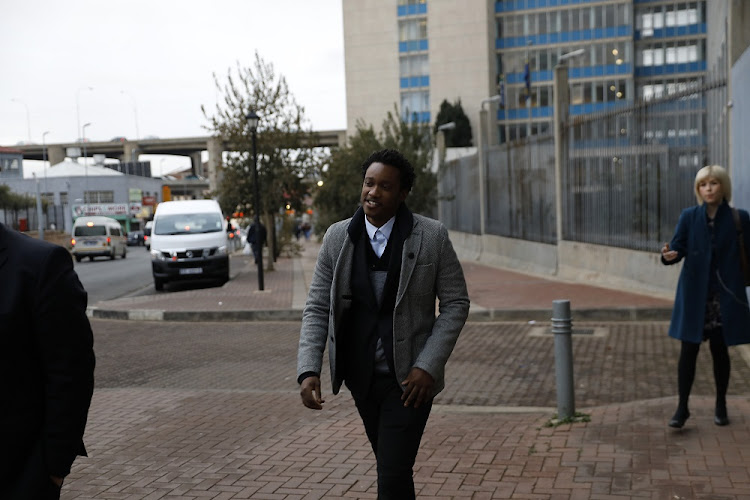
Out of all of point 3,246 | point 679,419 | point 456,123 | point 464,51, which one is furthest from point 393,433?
point 464,51

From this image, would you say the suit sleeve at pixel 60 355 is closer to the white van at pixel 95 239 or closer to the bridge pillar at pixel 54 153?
the white van at pixel 95 239

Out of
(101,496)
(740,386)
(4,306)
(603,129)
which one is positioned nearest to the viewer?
(4,306)

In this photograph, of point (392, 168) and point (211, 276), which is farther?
point (211, 276)

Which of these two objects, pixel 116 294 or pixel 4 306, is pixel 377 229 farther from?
pixel 116 294

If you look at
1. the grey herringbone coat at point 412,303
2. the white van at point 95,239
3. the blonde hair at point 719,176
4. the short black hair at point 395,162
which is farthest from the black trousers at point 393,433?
the white van at point 95,239

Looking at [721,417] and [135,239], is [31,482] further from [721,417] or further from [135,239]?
[135,239]

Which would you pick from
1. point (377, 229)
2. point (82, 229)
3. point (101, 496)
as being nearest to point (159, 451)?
point (101, 496)

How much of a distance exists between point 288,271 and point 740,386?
60.5 ft

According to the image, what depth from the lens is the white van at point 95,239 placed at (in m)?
39.9

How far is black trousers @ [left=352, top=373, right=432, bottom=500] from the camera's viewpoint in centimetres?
326

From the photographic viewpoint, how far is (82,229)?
1615 inches

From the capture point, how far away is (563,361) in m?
6.22

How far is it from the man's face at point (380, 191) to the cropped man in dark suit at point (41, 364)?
1.22 meters

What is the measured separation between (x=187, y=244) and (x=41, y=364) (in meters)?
17.9
